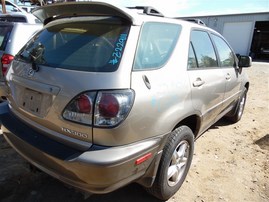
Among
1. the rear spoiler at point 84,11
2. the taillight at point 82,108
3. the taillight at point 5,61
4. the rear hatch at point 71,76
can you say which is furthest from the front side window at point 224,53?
the taillight at point 5,61

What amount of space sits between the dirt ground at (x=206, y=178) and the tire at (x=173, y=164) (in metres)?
0.17

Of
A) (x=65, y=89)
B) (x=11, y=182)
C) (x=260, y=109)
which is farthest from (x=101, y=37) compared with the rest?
(x=260, y=109)

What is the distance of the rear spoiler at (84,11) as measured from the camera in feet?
6.56

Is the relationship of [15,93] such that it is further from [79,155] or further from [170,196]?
[170,196]

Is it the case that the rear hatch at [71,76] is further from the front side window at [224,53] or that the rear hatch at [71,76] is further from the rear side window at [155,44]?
the front side window at [224,53]

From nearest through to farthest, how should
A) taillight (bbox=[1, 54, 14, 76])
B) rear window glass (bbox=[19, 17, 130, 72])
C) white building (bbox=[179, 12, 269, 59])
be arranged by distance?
1. rear window glass (bbox=[19, 17, 130, 72])
2. taillight (bbox=[1, 54, 14, 76])
3. white building (bbox=[179, 12, 269, 59])

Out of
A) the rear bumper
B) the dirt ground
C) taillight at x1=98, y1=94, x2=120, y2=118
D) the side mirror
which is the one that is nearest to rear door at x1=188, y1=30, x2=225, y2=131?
the dirt ground

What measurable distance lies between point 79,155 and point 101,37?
929 mm

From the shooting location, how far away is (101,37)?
79.5 inches

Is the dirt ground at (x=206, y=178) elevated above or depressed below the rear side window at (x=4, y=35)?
below

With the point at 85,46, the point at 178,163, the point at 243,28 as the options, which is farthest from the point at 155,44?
the point at 243,28

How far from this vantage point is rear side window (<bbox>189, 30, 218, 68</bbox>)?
9.11ft

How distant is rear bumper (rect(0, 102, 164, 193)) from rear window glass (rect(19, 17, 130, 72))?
603 millimetres

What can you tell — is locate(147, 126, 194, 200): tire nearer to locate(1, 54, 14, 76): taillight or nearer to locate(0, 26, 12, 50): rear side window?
locate(1, 54, 14, 76): taillight
